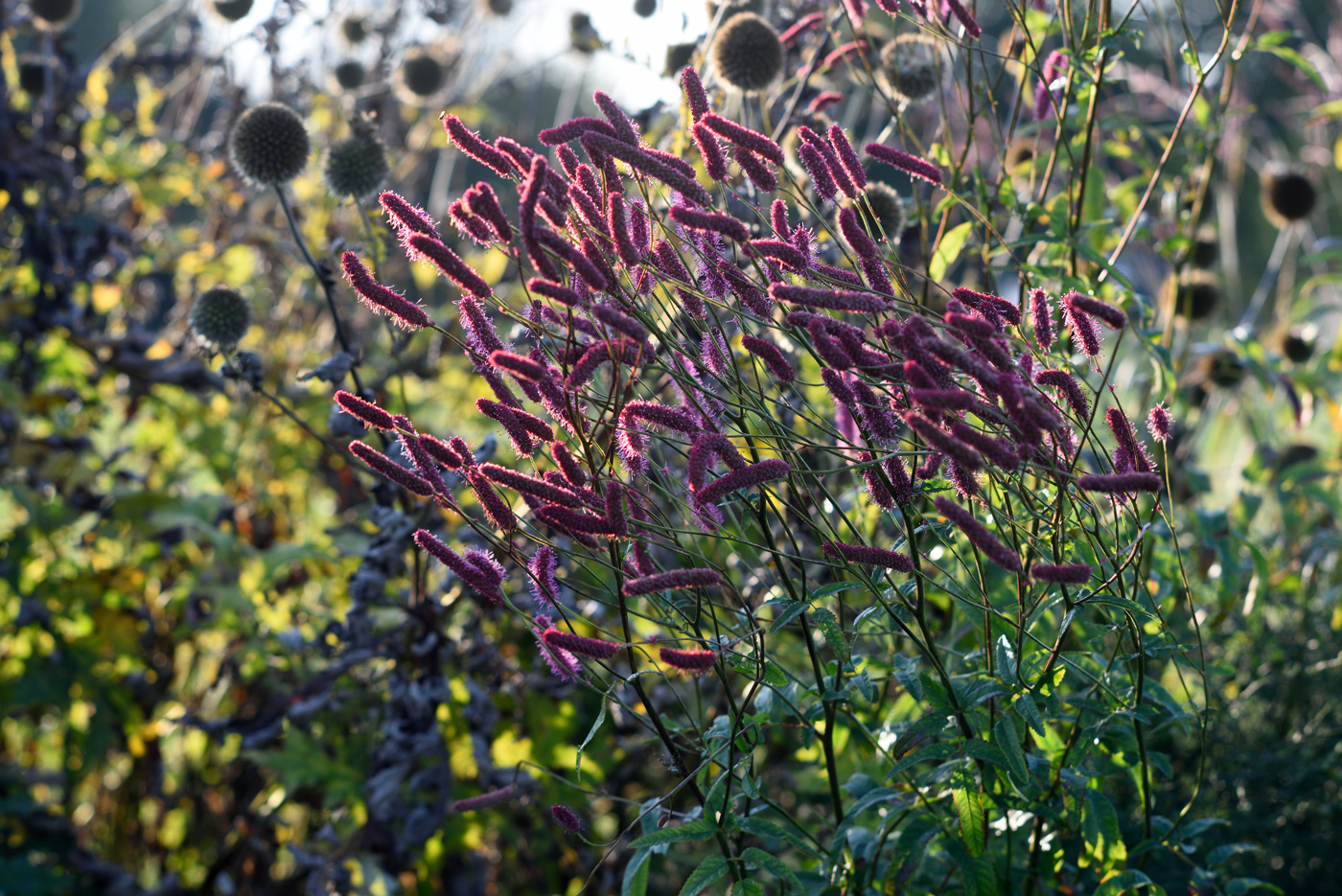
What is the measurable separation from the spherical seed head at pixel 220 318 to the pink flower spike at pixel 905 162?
221cm

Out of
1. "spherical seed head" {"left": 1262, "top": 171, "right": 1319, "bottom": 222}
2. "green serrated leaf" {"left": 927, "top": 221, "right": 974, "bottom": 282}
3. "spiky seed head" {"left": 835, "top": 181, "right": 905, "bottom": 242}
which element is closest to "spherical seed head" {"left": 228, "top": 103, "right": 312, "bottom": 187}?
"spiky seed head" {"left": 835, "top": 181, "right": 905, "bottom": 242}

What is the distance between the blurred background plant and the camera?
2.62m

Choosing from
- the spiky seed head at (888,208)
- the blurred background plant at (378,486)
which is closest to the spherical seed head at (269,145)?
the blurred background plant at (378,486)

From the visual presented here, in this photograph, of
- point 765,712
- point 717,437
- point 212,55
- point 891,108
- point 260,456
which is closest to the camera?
point 717,437

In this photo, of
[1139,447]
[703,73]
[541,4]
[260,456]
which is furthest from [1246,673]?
[541,4]

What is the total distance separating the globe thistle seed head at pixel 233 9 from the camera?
5469mm

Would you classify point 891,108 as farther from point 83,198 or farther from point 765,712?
point 83,198

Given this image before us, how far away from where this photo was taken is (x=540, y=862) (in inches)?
132

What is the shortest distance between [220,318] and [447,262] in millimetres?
2109

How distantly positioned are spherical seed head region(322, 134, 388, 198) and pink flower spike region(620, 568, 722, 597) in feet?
7.67

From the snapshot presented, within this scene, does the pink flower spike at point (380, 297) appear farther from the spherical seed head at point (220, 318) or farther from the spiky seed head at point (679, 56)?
the spiky seed head at point (679, 56)

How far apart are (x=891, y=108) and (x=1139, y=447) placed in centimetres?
101

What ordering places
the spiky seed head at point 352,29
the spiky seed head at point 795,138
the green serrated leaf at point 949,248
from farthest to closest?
the spiky seed head at point 352,29 < the spiky seed head at point 795,138 < the green serrated leaf at point 949,248

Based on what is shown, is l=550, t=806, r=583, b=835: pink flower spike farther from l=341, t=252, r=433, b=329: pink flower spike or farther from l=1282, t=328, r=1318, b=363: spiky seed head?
l=1282, t=328, r=1318, b=363: spiky seed head
